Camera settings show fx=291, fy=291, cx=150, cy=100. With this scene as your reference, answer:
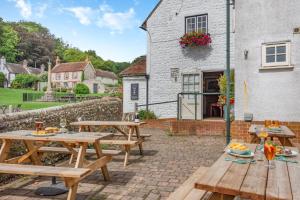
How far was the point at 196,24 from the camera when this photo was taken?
14.0 meters

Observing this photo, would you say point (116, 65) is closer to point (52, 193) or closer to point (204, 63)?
point (204, 63)

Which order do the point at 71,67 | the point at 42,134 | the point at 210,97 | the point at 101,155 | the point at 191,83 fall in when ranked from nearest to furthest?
the point at 42,134 → the point at 101,155 → the point at 191,83 → the point at 210,97 → the point at 71,67

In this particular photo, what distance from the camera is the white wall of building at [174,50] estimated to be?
13523mm

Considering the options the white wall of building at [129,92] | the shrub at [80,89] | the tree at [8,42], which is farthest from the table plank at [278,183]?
the tree at [8,42]

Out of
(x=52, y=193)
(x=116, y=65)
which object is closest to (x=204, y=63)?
(x=52, y=193)

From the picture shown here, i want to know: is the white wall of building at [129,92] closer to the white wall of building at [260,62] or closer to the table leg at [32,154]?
the white wall of building at [260,62]

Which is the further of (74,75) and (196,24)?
(74,75)

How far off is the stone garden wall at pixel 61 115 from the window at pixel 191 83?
11.7ft

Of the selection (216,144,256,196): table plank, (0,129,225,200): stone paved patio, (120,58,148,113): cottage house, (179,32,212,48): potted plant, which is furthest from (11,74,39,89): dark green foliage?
(216,144,256,196): table plank

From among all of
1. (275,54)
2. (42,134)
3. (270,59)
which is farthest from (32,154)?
(275,54)

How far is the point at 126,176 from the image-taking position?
228 inches

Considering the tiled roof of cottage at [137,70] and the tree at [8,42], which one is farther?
the tree at [8,42]

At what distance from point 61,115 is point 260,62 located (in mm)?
5780

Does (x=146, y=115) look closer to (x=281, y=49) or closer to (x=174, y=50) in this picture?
(x=174, y=50)
